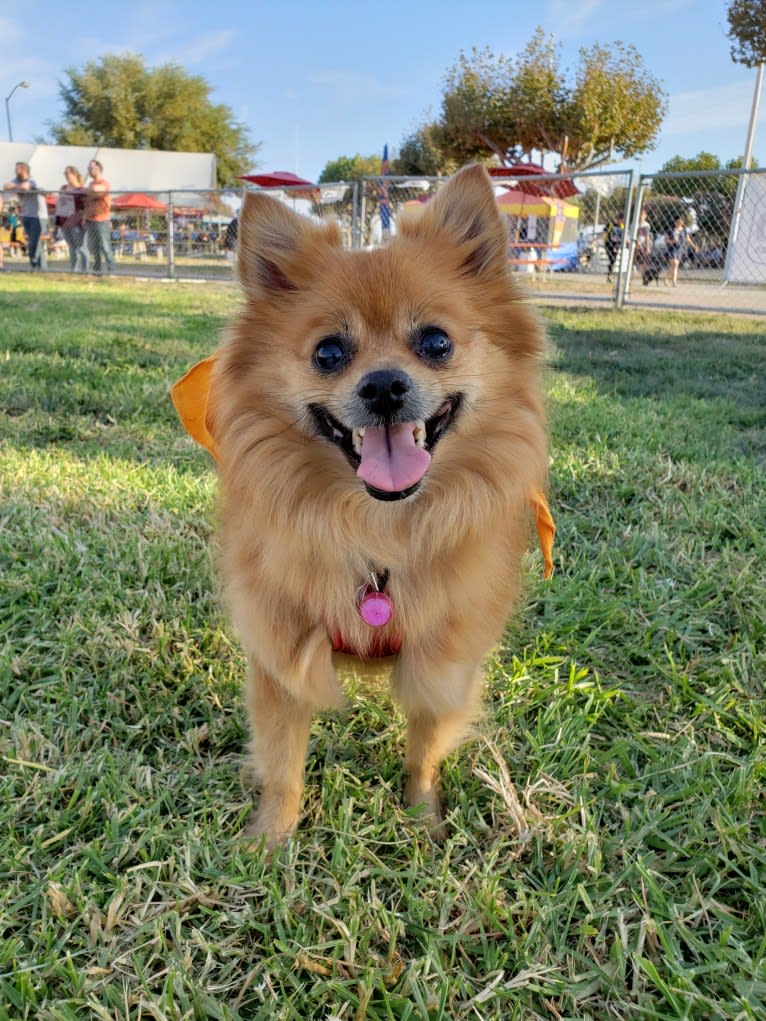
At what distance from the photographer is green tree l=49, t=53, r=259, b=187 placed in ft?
143

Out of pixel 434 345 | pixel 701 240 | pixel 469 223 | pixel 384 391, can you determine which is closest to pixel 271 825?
pixel 384 391

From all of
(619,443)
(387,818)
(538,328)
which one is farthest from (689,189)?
(387,818)

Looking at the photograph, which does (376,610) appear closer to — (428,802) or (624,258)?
(428,802)

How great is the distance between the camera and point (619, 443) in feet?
14.2

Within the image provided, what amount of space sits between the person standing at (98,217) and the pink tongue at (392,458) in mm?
15782

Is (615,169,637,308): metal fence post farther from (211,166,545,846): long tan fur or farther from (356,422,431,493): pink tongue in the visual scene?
(356,422,431,493): pink tongue

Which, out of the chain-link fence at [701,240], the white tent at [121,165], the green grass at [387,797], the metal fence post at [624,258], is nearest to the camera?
the green grass at [387,797]

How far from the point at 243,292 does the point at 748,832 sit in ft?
6.49

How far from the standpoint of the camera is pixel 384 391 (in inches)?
67.2

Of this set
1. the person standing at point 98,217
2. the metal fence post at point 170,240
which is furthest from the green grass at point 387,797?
the person standing at point 98,217

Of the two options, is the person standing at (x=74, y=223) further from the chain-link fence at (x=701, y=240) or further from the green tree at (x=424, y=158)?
the green tree at (x=424, y=158)

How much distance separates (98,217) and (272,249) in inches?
619

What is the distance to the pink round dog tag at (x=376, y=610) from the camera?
179 centimetres

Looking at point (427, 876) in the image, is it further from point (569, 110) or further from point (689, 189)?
point (569, 110)
